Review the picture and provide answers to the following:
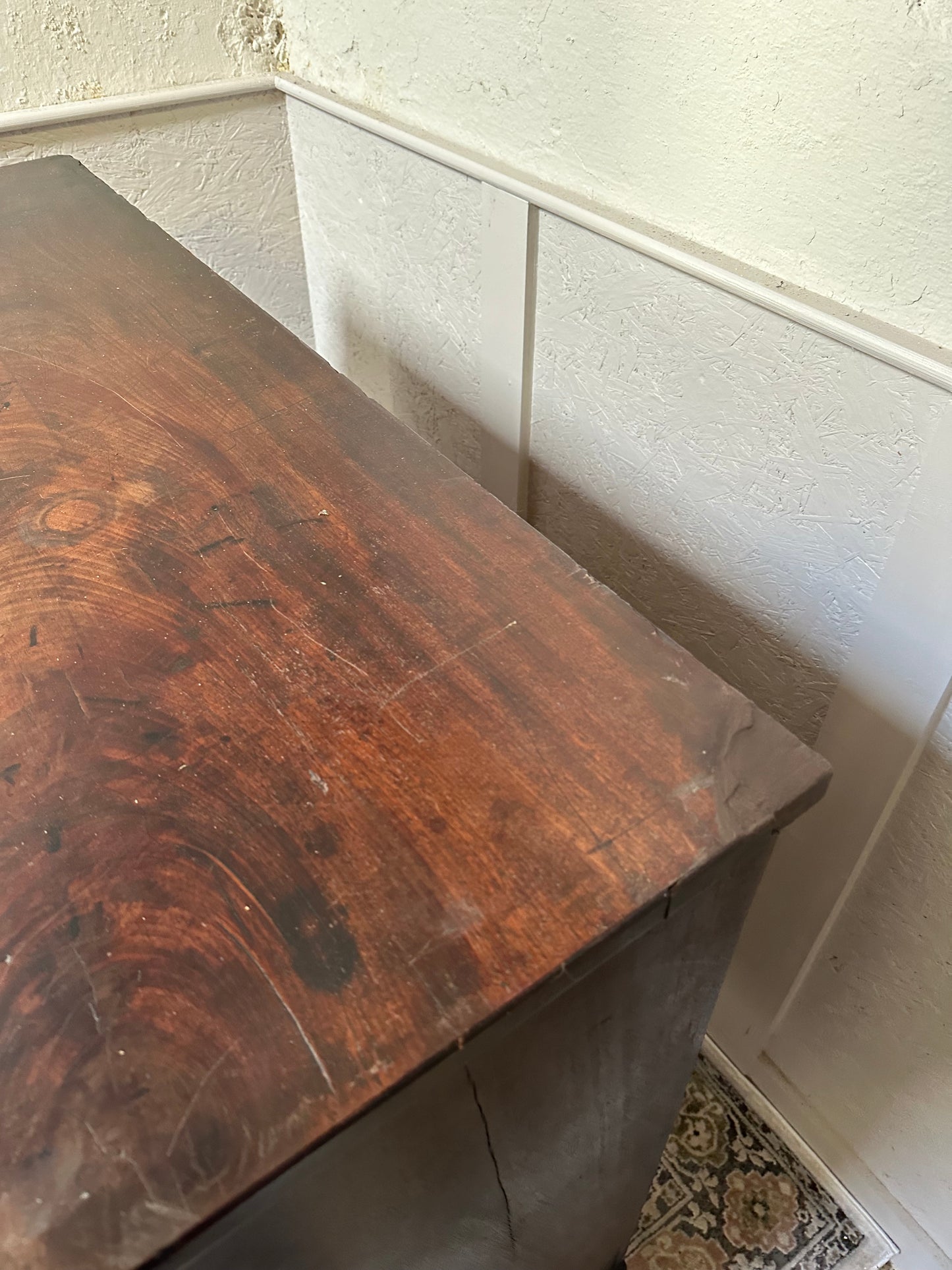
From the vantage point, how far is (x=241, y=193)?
1.23 m

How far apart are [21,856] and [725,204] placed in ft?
1.99

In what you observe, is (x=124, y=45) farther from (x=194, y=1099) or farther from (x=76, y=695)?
(x=194, y=1099)

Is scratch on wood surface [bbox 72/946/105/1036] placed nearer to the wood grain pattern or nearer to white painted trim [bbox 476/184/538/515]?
the wood grain pattern

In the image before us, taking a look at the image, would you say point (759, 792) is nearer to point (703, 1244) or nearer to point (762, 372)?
point (762, 372)

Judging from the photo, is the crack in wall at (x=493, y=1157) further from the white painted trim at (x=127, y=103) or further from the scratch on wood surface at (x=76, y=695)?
the white painted trim at (x=127, y=103)

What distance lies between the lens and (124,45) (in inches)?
42.3

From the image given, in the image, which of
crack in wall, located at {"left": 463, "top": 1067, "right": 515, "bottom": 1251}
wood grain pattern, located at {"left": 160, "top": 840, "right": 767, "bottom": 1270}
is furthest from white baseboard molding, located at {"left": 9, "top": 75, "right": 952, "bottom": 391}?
crack in wall, located at {"left": 463, "top": 1067, "right": 515, "bottom": 1251}

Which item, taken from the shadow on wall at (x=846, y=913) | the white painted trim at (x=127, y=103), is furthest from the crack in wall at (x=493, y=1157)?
the white painted trim at (x=127, y=103)

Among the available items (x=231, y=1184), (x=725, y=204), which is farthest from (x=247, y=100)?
(x=231, y=1184)

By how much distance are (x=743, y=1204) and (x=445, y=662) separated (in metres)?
0.84

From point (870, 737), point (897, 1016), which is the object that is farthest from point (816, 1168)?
point (870, 737)

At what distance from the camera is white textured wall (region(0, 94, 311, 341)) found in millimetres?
1122

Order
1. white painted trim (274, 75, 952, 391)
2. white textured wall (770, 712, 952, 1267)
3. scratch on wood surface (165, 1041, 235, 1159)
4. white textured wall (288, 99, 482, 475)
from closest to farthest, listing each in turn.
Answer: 1. scratch on wood surface (165, 1041, 235, 1159)
2. white painted trim (274, 75, 952, 391)
3. white textured wall (770, 712, 952, 1267)
4. white textured wall (288, 99, 482, 475)

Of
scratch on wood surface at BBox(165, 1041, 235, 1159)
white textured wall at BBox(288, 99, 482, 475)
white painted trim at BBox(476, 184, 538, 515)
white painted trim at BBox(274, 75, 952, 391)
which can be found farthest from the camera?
white textured wall at BBox(288, 99, 482, 475)
